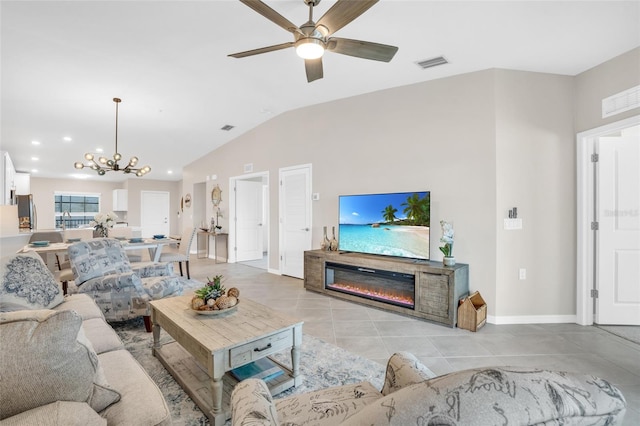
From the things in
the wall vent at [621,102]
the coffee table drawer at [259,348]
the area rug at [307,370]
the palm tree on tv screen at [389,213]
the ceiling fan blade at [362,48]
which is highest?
the ceiling fan blade at [362,48]

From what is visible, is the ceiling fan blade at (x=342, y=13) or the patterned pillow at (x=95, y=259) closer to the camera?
the ceiling fan blade at (x=342, y=13)

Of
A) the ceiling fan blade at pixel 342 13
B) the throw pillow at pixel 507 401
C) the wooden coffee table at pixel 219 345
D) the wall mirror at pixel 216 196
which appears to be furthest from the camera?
the wall mirror at pixel 216 196

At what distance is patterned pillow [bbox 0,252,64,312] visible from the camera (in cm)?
198

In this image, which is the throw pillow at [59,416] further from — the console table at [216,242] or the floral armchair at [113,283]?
the console table at [216,242]

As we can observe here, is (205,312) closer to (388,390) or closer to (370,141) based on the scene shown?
(388,390)

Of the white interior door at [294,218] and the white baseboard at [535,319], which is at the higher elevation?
the white interior door at [294,218]

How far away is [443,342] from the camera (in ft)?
9.07

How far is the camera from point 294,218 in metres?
5.38

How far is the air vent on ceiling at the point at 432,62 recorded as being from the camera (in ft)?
10.6

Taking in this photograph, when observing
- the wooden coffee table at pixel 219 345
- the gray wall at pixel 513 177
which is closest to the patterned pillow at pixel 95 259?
the wooden coffee table at pixel 219 345

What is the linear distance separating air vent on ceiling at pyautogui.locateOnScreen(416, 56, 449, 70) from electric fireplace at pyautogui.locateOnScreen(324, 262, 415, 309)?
246 cm

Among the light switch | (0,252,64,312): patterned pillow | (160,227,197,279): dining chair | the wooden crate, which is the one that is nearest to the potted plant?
the wooden crate

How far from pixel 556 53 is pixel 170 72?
175 inches

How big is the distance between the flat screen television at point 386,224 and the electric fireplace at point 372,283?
0.30 meters
